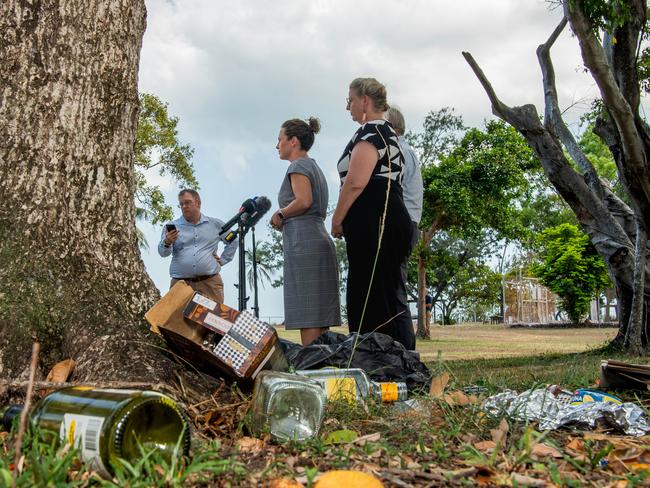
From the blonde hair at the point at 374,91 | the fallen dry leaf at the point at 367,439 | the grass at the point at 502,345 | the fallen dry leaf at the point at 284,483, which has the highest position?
the blonde hair at the point at 374,91

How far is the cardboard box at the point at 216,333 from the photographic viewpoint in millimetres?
2803

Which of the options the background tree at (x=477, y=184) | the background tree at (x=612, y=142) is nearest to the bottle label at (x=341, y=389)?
the background tree at (x=612, y=142)

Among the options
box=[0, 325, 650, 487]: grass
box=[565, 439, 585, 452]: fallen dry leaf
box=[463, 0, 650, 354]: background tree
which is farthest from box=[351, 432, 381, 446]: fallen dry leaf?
box=[463, 0, 650, 354]: background tree

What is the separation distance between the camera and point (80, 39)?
11.0 feet

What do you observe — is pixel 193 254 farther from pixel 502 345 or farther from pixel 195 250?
pixel 502 345

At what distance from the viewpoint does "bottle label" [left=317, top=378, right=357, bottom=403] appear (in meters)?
2.91

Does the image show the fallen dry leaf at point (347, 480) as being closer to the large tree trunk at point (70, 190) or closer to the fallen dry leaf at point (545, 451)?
the fallen dry leaf at point (545, 451)

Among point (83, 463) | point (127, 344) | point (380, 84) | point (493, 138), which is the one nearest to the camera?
point (83, 463)

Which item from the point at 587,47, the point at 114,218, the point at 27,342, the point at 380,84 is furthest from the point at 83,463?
the point at 587,47

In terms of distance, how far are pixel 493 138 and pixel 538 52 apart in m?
14.3

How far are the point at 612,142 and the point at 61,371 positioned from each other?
27.7 ft

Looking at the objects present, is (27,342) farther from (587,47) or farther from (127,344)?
(587,47)

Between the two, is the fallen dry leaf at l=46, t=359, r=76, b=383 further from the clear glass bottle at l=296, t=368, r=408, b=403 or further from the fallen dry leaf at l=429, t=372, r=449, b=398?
the fallen dry leaf at l=429, t=372, r=449, b=398

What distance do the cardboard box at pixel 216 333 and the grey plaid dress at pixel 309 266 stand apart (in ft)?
5.23
